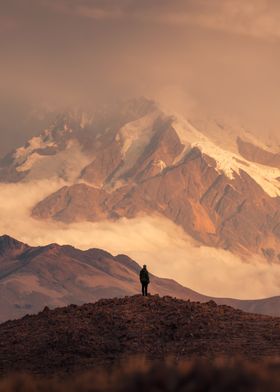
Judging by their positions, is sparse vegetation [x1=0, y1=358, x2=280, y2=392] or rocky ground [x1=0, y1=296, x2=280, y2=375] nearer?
sparse vegetation [x1=0, y1=358, x2=280, y2=392]

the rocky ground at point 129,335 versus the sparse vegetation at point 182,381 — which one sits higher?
the rocky ground at point 129,335

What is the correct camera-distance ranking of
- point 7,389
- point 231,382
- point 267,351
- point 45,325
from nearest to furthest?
point 231,382
point 7,389
point 267,351
point 45,325

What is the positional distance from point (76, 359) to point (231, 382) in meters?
31.9

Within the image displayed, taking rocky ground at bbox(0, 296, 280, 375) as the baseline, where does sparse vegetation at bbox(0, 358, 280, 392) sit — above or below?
below

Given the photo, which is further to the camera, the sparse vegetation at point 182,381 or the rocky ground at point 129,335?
the rocky ground at point 129,335

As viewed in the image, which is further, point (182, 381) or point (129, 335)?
point (129, 335)

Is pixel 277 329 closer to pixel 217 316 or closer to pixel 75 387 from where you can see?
pixel 217 316

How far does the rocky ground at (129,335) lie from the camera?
59688 mm

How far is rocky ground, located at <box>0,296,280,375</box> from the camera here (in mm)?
59688

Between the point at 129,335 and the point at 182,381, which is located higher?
the point at 129,335

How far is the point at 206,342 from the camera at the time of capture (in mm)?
62688

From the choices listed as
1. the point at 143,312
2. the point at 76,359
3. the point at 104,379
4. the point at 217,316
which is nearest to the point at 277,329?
the point at 217,316

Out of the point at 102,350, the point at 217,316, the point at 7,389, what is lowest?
the point at 7,389

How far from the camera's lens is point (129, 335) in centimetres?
6575
